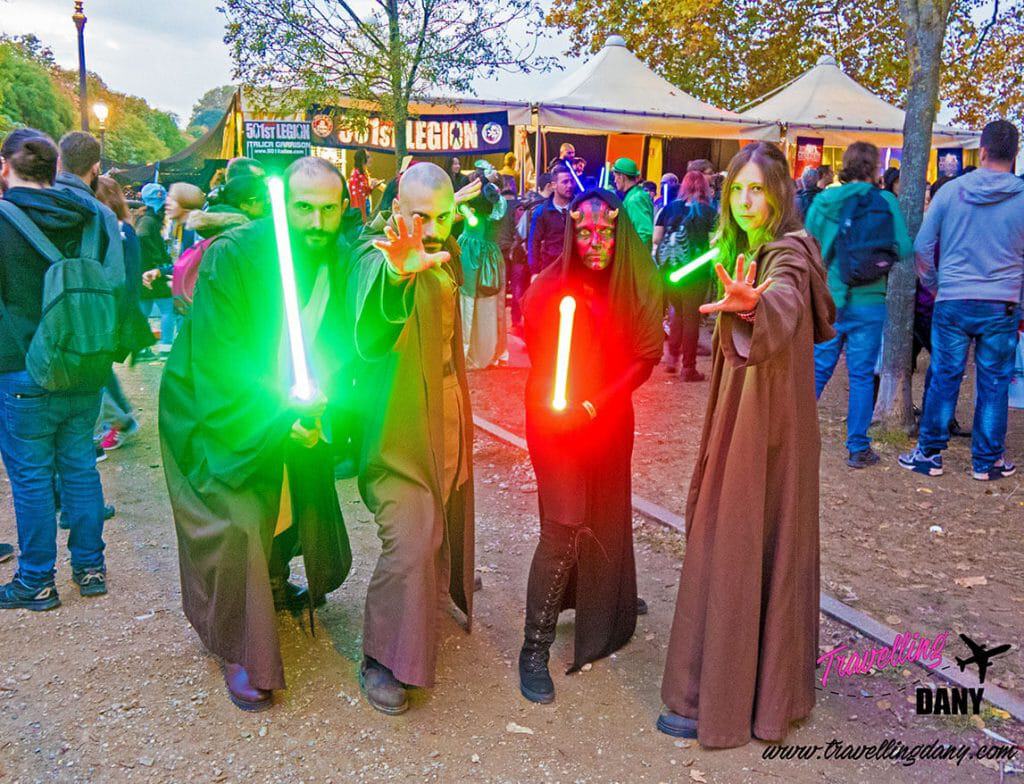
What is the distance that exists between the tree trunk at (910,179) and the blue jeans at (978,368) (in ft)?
2.19

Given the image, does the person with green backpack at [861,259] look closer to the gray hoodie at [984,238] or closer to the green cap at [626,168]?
the gray hoodie at [984,238]

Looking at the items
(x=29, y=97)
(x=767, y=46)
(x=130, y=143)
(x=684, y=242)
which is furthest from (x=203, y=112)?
(x=684, y=242)

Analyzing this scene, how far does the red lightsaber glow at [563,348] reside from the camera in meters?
3.39

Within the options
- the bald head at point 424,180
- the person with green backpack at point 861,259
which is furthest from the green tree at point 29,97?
the bald head at point 424,180

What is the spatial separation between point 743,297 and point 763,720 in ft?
5.09

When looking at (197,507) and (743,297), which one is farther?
(197,507)

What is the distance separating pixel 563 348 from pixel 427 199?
2.51ft

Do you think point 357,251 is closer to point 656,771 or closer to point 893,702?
point 656,771

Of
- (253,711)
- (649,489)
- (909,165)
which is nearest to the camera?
(253,711)

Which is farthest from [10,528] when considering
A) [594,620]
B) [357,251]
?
[594,620]

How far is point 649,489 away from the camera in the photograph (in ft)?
20.4

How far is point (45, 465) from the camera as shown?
4.35m

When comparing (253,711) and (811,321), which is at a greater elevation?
(811,321)

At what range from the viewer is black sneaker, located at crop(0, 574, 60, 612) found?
432cm
